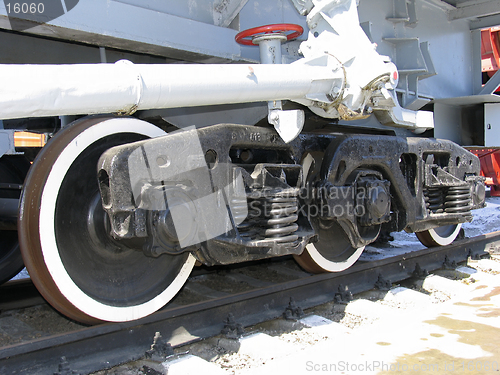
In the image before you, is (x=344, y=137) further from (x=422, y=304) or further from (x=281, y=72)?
(x=422, y=304)

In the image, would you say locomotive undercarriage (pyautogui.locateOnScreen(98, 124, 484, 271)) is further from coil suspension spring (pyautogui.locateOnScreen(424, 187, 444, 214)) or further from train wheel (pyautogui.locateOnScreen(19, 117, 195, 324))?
coil suspension spring (pyautogui.locateOnScreen(424, 187, 444, 214))

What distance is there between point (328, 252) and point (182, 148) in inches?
74.9

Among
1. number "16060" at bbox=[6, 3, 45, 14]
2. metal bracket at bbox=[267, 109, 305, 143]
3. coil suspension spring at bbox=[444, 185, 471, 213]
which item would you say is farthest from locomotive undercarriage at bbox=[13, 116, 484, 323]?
coil suspension spring at bbox=[444, 185, 471, 213]

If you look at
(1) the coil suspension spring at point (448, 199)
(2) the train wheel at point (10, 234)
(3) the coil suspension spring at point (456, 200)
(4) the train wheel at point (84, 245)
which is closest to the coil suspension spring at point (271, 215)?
(4) the train wheel at point (84, 245)

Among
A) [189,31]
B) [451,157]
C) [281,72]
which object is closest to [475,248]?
[451,157]

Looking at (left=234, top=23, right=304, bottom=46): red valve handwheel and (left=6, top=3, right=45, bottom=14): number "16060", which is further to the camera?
(left=234, top=23, right=304, bottom=46): red valve handwheel

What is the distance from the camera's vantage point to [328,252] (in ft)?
13.3

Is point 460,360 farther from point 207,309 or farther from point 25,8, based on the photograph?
point 25,8

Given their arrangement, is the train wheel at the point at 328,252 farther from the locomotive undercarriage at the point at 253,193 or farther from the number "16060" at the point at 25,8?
the number "16060" at the point at 25,8

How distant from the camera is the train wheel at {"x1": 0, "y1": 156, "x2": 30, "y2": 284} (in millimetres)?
3709

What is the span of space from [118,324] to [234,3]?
2.20 m

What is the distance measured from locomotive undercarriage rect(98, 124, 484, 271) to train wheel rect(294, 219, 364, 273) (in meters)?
0.01

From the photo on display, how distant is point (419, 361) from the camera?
8.70 feet

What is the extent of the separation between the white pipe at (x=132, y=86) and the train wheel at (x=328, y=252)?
51.9 inches
